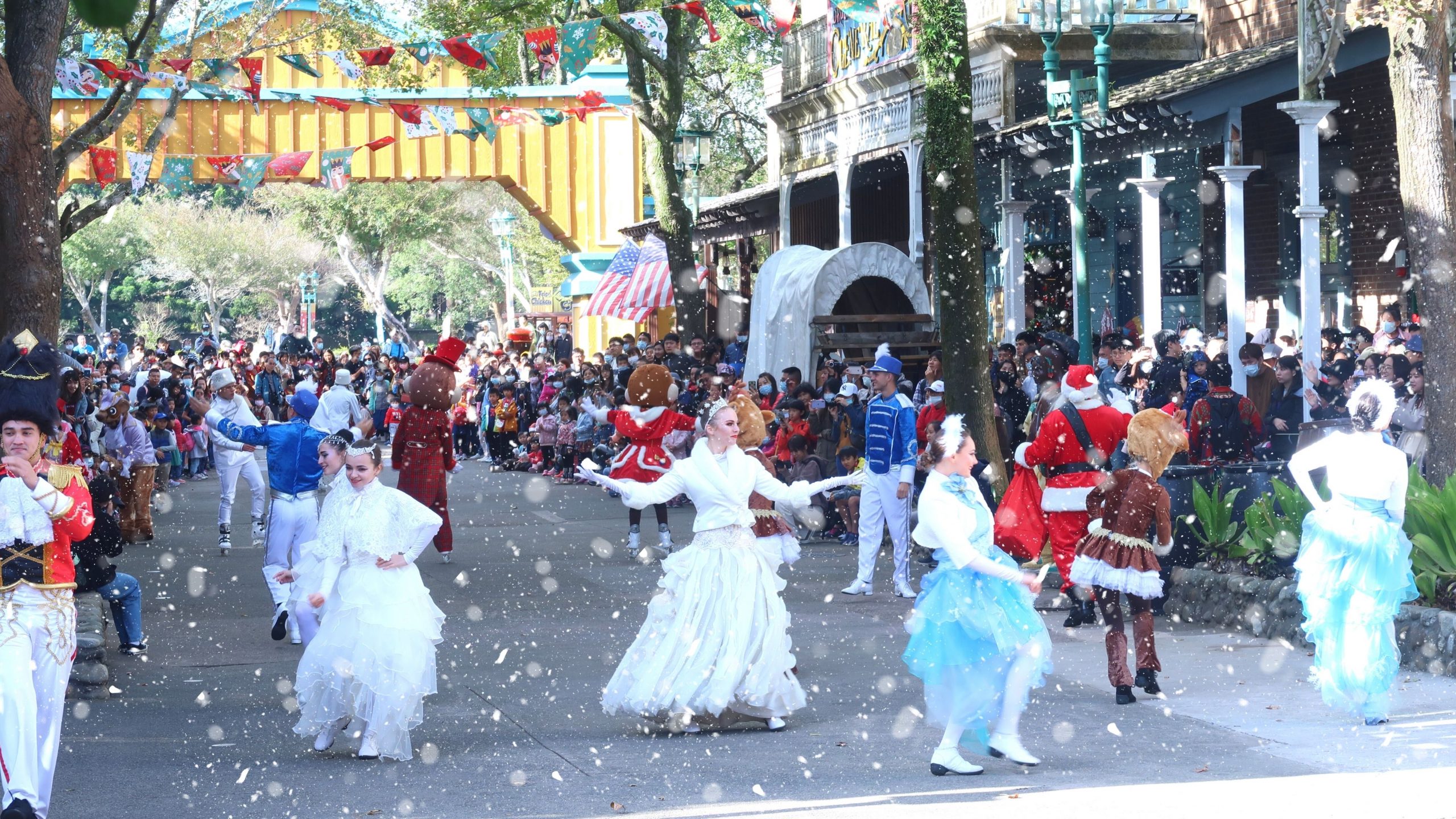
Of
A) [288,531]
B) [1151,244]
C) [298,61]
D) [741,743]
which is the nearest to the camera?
[741,743]

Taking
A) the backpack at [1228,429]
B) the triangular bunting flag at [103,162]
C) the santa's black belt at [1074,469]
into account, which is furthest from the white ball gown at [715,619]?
the triangular bunting flag at [103,162]

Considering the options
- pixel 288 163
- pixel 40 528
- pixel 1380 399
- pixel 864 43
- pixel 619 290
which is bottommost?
pixel 40 528

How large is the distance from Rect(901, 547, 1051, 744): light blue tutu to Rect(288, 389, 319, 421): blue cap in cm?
640

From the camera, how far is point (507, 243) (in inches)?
2403

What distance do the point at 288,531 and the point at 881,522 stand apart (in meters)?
4.45

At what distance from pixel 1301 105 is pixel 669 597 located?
28.4 feet

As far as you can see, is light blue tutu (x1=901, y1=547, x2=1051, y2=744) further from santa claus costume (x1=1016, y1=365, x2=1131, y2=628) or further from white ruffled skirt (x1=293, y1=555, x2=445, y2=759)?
santa claus costume (x1=1016, y1=365, x2=1131, y2=628)

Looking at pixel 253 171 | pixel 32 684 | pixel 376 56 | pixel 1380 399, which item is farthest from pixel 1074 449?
pixel 253 171

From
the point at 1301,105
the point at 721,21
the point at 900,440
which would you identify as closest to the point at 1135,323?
the point at 1301,105

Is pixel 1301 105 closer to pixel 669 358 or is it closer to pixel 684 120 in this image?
pixel 669 358

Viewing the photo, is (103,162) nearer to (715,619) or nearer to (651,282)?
(651,282)

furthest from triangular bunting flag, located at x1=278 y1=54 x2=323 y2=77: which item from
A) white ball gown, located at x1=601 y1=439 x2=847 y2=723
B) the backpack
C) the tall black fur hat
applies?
white ball gown, located at x1=601 y1=439 x2=847 y2=723

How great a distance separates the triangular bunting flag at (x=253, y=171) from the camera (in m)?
24.6

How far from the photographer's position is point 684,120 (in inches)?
1850
